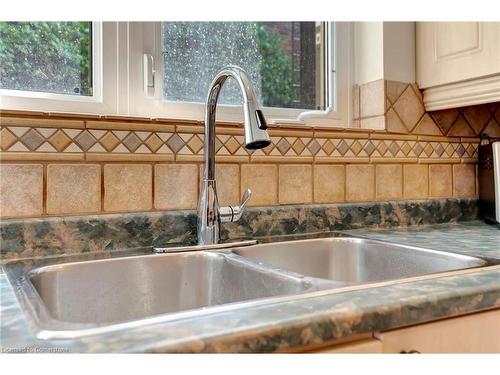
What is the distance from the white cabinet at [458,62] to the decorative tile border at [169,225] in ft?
1.13

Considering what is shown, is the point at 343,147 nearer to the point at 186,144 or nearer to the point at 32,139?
the point at 186,144

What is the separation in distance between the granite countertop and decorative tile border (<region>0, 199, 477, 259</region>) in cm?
22

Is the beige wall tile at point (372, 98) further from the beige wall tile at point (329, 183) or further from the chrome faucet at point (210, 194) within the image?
the chrome faucet at point (210, 194)

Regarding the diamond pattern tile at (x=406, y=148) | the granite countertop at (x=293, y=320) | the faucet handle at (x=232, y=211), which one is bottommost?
the granite countertop at (x=293, y=320)

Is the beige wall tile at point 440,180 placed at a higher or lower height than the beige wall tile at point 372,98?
lower

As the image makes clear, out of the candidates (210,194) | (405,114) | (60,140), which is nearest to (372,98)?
(405,114)

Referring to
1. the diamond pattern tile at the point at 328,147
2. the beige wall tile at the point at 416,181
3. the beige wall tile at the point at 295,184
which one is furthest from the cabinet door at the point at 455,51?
the beige wall tile at the point at 295,184

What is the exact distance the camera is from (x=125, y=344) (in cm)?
42

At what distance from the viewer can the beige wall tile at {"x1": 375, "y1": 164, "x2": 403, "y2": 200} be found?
1364mm

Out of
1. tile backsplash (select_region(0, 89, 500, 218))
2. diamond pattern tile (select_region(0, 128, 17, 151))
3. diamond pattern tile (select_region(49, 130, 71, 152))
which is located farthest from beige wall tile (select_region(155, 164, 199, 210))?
diamond pattern tile (select_region(0, 128, 17, 151))

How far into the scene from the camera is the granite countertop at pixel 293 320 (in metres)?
0.43

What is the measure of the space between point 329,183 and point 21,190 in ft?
2.61
